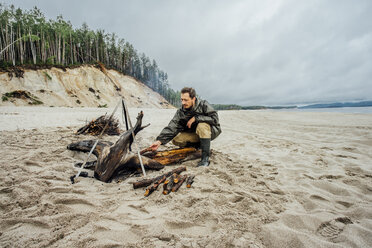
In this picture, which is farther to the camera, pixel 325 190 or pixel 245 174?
pixel 245 174

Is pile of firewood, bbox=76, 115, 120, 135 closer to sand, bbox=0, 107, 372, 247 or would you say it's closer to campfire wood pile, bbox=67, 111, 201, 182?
campfire wood pile, bbox=67, 111, 201, 182

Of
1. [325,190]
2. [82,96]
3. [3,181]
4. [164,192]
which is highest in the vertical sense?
[82,96]

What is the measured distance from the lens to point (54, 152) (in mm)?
3508

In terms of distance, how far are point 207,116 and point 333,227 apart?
8.01ft

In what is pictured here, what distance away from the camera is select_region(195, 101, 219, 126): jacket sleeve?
11.1ft

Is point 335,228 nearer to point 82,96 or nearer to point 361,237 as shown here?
point 361,237

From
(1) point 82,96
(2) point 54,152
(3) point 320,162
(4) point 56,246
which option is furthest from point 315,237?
(1) point 82,96

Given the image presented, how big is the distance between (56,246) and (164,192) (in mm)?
1104

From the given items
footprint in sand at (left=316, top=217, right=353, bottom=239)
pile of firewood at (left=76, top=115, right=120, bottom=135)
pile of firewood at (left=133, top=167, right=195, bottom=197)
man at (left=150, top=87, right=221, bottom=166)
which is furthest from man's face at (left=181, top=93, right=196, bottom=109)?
pile of firewood at (left=76, top=115, right=120, bottom=135)

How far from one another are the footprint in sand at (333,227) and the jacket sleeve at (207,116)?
229 cm

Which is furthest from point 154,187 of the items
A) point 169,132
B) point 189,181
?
point 169,132

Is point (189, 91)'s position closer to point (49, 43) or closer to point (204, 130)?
point (204, 130)

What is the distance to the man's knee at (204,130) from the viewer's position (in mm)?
3301

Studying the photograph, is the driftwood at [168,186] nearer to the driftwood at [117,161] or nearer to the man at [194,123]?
the driftwood at [117,161]
